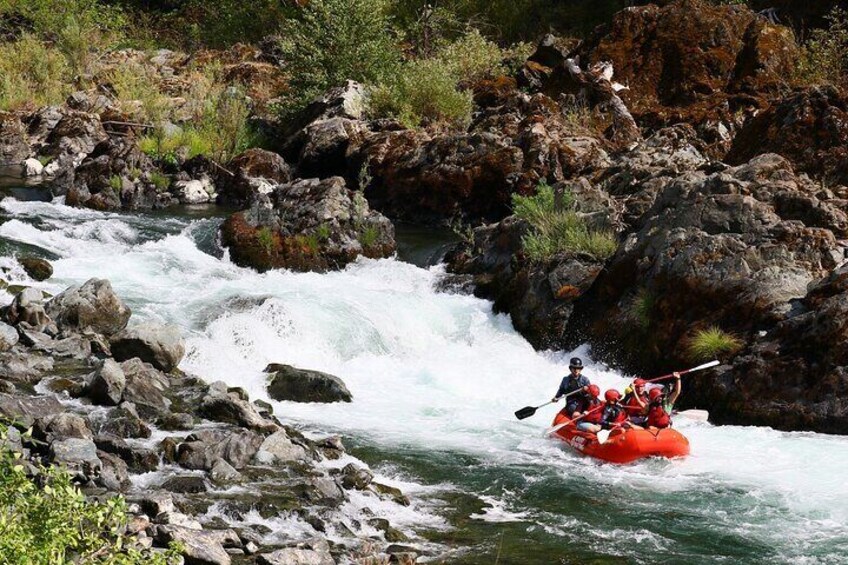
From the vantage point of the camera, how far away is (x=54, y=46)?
26.0m

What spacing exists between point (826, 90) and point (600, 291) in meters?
5.61

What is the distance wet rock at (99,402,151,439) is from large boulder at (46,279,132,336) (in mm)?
2712

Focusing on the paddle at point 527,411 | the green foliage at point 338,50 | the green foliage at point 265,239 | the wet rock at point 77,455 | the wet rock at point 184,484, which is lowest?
the wet rock at point 184,484

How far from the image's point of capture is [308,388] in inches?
390

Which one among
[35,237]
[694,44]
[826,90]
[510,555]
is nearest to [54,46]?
[35,237]

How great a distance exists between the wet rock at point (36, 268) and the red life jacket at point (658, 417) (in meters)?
7.51

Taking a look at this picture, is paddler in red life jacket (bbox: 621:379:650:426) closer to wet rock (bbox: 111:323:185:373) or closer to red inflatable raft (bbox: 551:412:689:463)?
red inflatable raft (bbox: 551:412:689:463)

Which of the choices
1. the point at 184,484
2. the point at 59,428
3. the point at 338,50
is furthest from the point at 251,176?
the point at 184,484

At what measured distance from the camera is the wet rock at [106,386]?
7926mm

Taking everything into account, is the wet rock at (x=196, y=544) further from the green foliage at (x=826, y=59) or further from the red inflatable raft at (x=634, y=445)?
the green foliage at (x=826, y=59)

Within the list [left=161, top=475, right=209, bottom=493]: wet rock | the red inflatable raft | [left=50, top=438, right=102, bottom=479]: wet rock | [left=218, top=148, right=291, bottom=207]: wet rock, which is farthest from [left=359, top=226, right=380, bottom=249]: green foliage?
[left=50, top=438, right=102, bottom=479]: wet rock

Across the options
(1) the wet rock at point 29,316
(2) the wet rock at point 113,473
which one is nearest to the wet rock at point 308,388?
(1) the wet rock at point 29,316

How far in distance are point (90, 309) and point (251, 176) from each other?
8952 millimetres

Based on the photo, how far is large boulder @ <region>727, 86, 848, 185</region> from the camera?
14.2 meters
